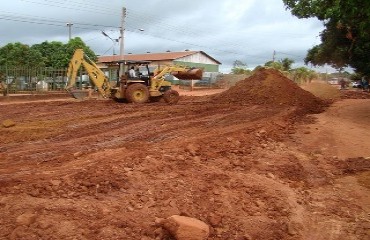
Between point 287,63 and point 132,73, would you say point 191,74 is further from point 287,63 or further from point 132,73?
point 287,63

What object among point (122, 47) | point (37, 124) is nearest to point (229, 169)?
point (37, 124)

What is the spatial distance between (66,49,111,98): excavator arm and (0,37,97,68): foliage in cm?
1466

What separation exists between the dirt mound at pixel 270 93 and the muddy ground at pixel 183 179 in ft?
21.8

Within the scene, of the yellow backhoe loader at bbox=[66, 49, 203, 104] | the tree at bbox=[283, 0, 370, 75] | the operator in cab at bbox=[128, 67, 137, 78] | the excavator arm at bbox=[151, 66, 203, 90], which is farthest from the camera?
the excavator arm at bbox=[151, 66, 203, 90]

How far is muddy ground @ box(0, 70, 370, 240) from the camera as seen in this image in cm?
498

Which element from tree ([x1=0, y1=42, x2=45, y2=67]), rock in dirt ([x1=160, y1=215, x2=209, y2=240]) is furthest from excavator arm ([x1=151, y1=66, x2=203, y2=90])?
tree ([x1=0, y1=42, x2=45, y2=67])

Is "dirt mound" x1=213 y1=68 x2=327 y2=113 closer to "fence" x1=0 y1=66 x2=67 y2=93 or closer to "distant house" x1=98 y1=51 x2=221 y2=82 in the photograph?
"fence" x1=0 y1=66 x2=67 y2=93

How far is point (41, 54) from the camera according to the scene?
35469 mm

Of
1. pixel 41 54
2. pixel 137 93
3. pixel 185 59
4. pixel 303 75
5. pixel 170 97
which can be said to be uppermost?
pixel 185 59

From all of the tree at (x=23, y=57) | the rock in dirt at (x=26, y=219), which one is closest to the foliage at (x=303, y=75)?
the tree at (x=23, y=57)

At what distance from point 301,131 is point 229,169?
16.8ft

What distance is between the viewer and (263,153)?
8930 mm

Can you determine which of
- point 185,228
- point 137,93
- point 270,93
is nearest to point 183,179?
point 185,228

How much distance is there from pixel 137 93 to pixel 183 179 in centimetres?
1324
